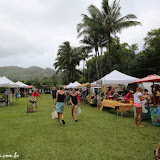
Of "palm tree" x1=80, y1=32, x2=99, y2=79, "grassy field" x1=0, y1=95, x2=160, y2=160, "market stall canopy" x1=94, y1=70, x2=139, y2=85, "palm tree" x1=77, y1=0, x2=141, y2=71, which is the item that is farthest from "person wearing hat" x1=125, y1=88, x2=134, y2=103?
"palm tree" x1=80, y1=32, x2=99, y2=79

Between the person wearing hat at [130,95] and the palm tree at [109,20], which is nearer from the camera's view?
the person wearing hat at [130,95]

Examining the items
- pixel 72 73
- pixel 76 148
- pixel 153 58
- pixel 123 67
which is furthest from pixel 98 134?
pixel 72 73

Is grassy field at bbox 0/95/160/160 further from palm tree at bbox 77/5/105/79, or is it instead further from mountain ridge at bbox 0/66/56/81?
mountain ridge at bbox 0/66/56/81

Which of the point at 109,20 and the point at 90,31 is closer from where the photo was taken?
the point at 109,20

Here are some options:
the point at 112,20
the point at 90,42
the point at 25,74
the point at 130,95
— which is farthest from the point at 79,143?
the point at 25,74

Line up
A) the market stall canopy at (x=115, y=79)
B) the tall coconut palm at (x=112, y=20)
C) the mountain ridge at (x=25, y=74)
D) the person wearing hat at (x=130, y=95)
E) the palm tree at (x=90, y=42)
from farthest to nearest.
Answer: the mountain ridge at (x=25, y=74) < the palm tree at (x=90, y=42) < the tall coconut palm at (x=112, y=20) < the market stall canopy at (x=115, y=79) < the person wearing hat at (x=130, y=95)

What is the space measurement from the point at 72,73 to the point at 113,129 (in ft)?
105

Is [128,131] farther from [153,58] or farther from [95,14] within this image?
[153,58]

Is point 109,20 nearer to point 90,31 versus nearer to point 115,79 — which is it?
point 90,31

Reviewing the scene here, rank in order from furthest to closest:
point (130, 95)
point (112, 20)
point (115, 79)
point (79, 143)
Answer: point (112, 20) < point (115, 79) < point (130, 95) < point (79, 143)

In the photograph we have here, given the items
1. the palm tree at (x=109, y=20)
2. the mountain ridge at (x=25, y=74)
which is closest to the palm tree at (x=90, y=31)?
the palm tree at (x=109, y=20)

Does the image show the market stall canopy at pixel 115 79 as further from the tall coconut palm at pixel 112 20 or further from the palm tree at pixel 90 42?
the palm tree at pixel 90 42

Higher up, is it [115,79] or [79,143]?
[115,79]

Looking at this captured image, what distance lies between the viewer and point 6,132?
17.6ft
